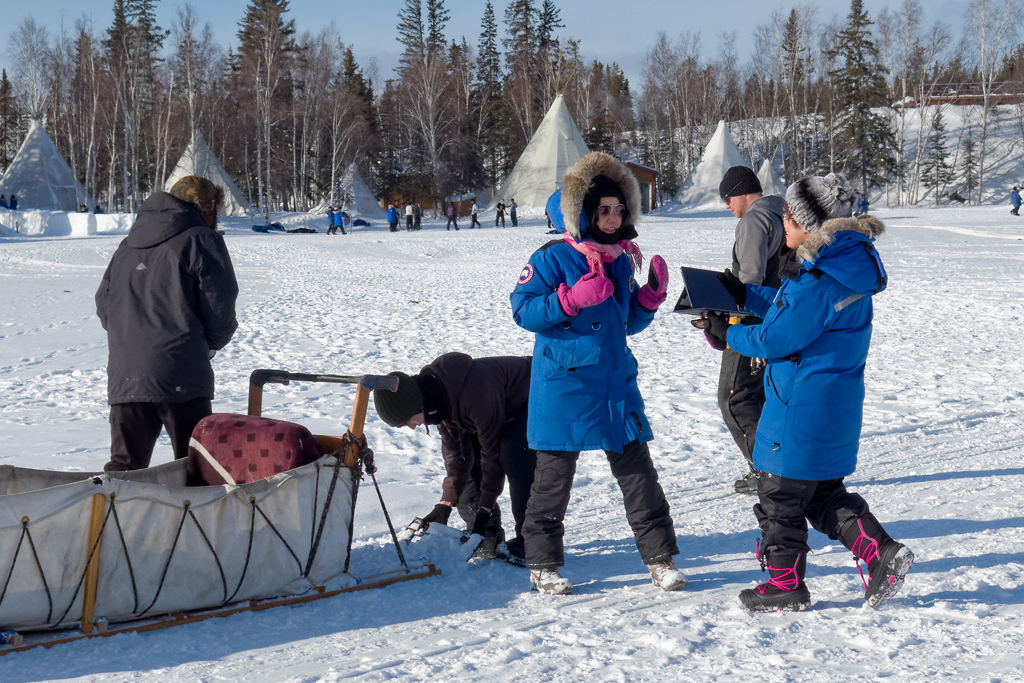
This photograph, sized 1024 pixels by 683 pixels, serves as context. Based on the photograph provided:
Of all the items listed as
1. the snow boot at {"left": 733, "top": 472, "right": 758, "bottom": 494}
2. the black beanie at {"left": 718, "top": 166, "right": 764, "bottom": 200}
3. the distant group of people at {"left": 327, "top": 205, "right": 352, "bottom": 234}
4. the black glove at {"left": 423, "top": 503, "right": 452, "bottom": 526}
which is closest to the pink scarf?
the black glove at {"left": 423, "top": 503, "right": 452, "bottom": 526}

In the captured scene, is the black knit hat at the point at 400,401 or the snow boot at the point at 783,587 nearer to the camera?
the snow boot at the point at 783,587

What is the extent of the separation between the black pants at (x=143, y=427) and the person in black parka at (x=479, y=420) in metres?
0.65

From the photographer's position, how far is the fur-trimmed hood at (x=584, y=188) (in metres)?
2.64

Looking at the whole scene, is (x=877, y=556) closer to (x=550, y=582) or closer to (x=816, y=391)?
(x=816, y=391)

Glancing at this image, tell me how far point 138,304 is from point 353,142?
36.2m

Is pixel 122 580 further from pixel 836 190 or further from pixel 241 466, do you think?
pixel 836 190

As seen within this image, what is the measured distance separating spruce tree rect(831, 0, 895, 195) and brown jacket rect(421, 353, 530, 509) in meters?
39.9

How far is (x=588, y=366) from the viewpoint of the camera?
2.61 meters

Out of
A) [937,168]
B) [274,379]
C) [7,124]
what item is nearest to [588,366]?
[274,379]

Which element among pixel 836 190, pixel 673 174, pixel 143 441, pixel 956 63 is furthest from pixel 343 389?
pixel 956 63

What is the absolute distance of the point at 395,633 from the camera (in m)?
2.39

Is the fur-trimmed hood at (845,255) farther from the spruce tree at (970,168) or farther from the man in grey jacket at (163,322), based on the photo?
the spruce tree at (970,168)

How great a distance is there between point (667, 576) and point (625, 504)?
24 cm

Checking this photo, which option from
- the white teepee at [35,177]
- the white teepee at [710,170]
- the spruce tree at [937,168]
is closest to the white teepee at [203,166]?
the white teepee at [35,177]
